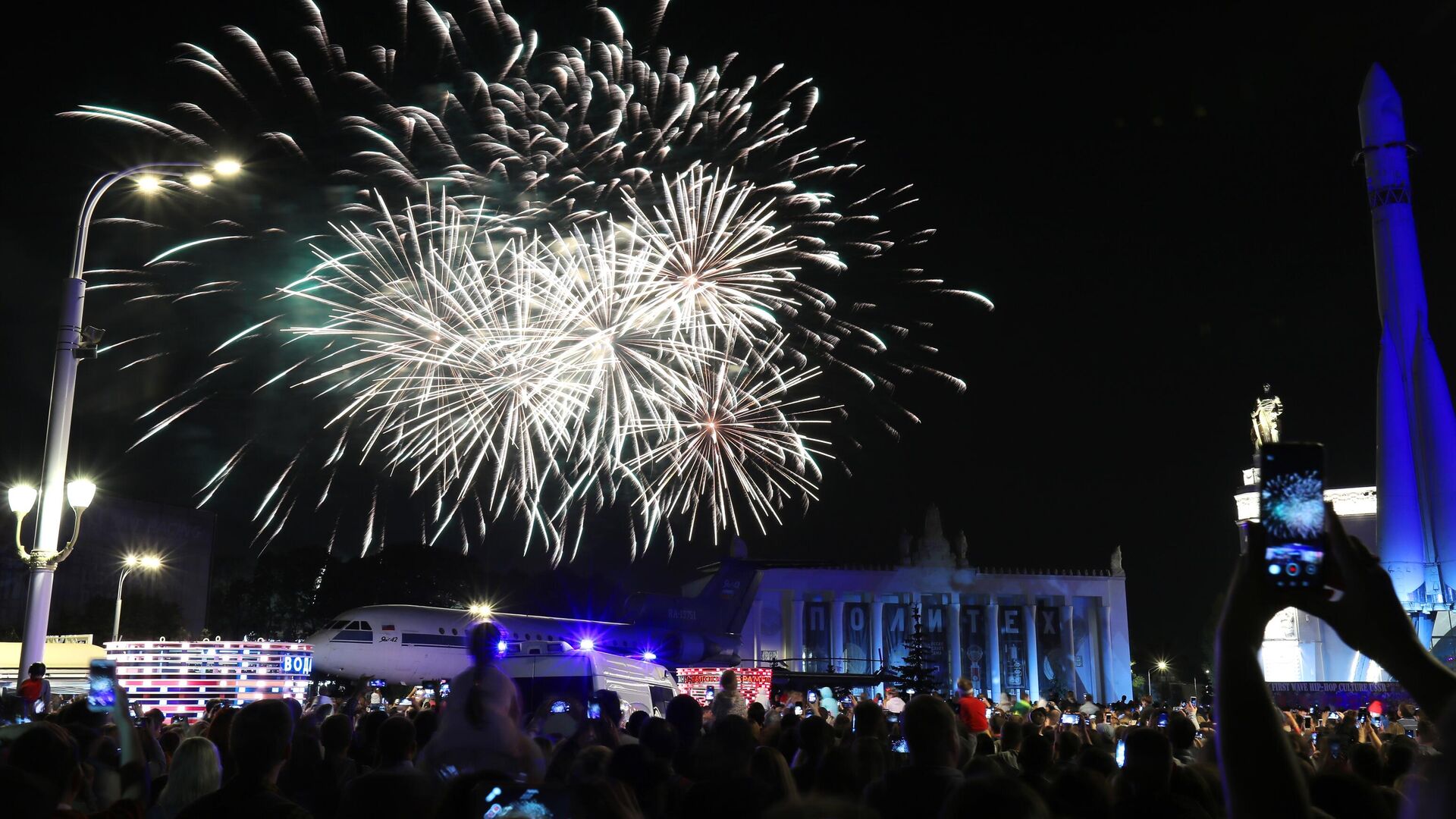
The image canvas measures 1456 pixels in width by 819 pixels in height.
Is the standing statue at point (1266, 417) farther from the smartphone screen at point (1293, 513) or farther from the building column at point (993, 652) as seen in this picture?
the smartphone screen at point (1293, 513)

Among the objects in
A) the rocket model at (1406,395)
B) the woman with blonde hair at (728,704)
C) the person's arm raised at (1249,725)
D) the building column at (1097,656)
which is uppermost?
the rocket model at (1406,395)

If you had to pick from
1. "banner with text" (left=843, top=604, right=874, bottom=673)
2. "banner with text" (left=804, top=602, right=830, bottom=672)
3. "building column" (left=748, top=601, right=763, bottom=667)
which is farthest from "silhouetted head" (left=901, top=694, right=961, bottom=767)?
"banner with text" (left=843, top=604, right=874, bottom=673)

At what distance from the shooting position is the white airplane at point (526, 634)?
131 feet

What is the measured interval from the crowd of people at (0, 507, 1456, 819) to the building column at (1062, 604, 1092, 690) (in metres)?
100

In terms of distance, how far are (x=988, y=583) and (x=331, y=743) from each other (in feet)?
337

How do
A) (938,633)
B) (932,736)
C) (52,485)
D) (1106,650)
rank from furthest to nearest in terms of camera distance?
(1106,650), (938,633), (52,485), (932,736)

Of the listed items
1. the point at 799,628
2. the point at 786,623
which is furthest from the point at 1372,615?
the point at 799,628

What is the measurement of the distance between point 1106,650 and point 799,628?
30877 mm

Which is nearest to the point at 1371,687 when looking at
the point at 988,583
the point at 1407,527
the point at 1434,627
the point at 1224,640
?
the point at 1434,627

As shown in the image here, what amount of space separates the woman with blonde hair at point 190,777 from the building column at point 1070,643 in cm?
10726

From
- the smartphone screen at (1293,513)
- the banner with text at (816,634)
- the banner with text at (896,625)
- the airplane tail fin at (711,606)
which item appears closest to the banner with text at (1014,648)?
the banner with text at (896,625)

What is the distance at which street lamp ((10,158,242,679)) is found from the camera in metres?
15.4

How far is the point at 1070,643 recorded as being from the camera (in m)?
106

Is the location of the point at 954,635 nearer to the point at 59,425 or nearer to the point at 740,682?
the point at 740,682
